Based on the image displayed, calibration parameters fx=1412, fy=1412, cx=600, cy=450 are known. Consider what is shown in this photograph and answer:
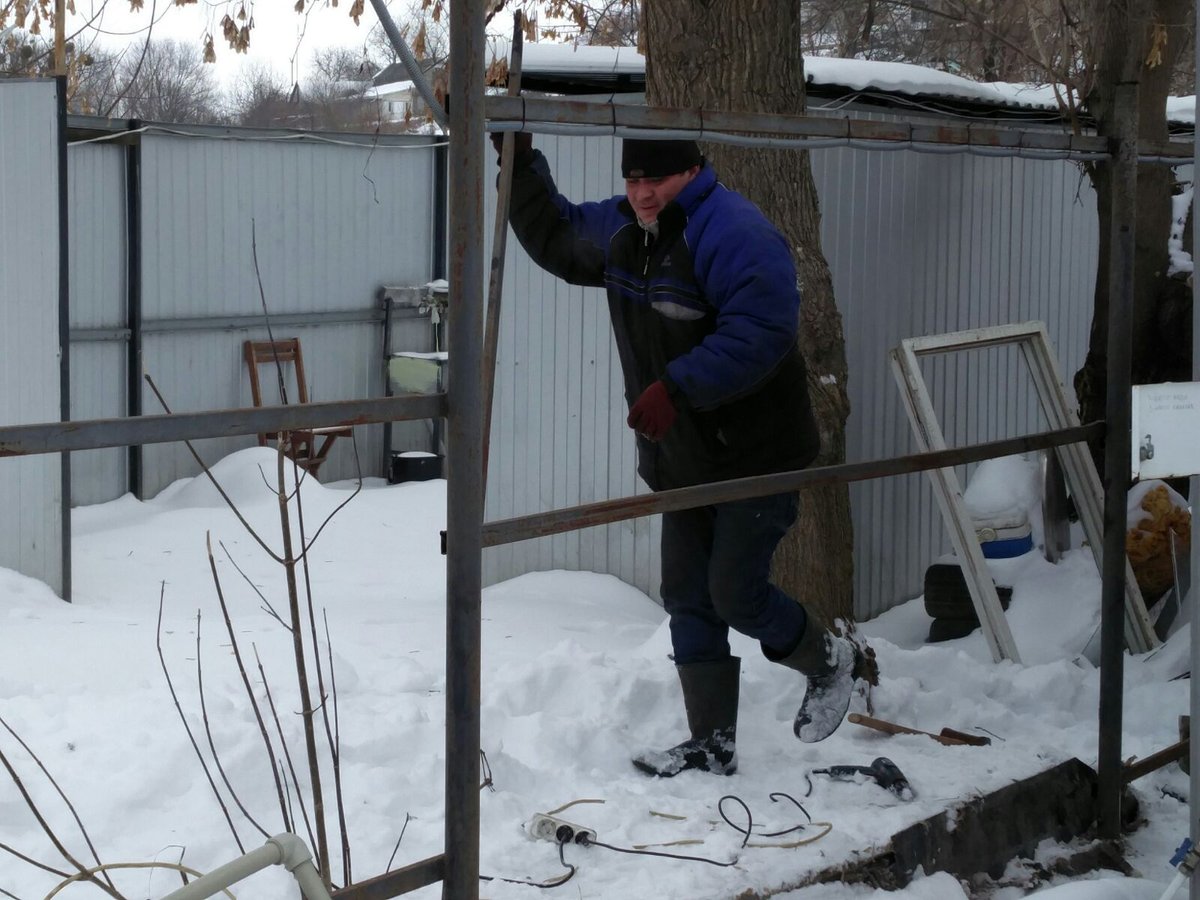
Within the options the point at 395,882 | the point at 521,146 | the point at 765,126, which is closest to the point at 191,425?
the point at 395,882

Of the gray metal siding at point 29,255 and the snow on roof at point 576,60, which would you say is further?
the gray metal siding at point 29,255

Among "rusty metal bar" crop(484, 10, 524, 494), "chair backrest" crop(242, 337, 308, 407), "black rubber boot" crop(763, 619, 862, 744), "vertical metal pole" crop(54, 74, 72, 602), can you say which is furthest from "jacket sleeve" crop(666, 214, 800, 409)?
"chair backrest" crop(242, 337, 308, 407)

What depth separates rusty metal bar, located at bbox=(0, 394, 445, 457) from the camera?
6.13ft

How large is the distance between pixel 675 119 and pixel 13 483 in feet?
17.6

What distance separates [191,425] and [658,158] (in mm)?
2021

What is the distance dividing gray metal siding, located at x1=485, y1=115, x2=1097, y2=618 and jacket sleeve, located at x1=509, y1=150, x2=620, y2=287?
260 cm

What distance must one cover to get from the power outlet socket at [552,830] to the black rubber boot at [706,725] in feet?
1.64

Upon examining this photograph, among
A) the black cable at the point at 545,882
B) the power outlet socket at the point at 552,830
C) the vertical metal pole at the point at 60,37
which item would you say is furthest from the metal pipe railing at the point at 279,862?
the vertical metal pole at the point at 60,37

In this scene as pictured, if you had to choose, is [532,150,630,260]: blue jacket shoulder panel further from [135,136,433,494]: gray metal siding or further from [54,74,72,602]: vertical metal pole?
[135,136,433,494]: gray metal siding

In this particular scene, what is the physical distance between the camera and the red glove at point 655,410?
3547 mm

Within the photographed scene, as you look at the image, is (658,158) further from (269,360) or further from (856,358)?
(269,360)

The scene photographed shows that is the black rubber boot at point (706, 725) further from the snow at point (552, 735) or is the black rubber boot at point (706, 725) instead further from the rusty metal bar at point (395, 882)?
the rusty metal bar at point (395, 882)

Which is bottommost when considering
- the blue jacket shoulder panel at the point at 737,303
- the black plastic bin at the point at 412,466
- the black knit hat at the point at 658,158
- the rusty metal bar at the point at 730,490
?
the black plastic bin at the point at 412,466

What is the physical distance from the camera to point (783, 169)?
5.04m
